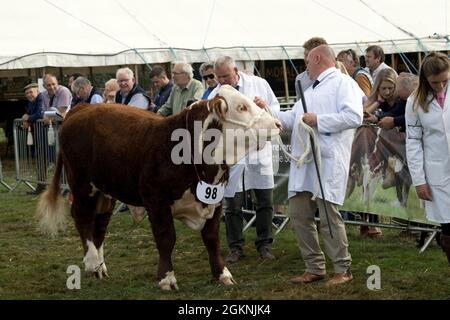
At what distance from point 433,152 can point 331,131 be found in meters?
0.82

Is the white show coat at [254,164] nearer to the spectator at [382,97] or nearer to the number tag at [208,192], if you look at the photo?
the spectator at [382,97]

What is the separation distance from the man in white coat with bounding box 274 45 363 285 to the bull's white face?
304 mm

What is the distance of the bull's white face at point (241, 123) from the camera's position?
6910 mm

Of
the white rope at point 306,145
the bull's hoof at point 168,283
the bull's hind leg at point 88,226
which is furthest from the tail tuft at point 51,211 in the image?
the white rope at point 306,145

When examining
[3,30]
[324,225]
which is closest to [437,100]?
[324,225]

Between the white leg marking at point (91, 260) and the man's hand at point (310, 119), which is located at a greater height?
the man's hand at point (310, 119)

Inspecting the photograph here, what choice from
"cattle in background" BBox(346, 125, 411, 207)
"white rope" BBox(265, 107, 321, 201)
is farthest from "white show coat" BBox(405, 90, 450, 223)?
"cattle in background" BBox(346, 125, 411, 207)

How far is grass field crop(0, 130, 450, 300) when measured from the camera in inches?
270

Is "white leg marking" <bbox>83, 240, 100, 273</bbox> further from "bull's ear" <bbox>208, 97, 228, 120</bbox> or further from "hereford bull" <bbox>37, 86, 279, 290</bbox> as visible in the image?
"bull's ear" <bbox>208, 97, 228, 120</bbox>

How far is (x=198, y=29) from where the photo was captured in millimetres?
21250

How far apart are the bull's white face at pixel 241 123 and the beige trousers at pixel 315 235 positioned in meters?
0.61

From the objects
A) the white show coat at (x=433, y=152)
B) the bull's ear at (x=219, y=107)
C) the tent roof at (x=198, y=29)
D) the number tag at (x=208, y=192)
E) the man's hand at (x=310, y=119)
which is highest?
the tent roof at (x=198, y=29)

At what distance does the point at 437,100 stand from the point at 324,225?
1394 mm
